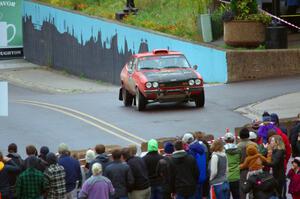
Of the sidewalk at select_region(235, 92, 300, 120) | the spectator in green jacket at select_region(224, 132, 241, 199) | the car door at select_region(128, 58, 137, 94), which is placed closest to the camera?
the spectator in green jacket at select_region(224, 132, 241, 199)

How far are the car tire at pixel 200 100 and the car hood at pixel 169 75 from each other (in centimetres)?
60

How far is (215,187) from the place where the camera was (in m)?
15.3

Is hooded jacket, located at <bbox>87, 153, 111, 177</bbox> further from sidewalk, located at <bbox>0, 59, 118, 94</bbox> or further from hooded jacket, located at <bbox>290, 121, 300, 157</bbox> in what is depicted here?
sidewalk, located at <bbox>0, 59, 118, 94</bbox>

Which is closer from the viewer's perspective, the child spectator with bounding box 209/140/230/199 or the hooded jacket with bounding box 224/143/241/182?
the child spectator with bounding box 209/140/230/199

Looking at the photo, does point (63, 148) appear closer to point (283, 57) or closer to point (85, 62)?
point (283, 57)

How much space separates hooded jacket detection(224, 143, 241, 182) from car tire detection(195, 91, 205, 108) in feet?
39.4

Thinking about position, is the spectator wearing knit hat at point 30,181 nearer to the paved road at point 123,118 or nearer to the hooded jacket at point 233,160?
the hooded jacket at point 233,160

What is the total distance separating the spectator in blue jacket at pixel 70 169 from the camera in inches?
595

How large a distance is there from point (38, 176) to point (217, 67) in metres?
20.8

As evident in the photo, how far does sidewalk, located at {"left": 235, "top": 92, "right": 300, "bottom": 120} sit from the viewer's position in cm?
2602

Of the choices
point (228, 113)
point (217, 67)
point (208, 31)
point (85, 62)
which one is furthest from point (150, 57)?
point (85, 62)

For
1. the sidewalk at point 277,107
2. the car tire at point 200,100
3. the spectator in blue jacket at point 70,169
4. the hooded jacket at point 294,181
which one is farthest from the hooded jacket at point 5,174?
the car tire at point 200,100

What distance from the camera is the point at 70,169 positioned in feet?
49.6

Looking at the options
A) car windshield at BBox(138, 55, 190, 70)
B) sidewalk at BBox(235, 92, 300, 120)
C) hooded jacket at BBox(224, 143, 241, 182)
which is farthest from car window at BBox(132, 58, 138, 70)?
hooded jacket at BBox(224, 143, 241, 182)
